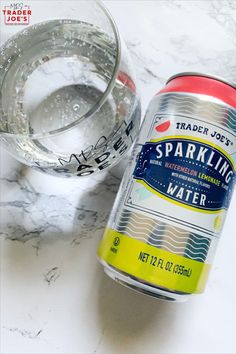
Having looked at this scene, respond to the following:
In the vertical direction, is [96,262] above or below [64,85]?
below

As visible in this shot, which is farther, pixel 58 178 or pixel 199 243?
pixel 58 178

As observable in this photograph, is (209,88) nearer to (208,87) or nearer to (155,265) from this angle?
(208,87)

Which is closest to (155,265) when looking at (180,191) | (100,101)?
(180,191)

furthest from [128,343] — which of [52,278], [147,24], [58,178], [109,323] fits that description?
[147,24]

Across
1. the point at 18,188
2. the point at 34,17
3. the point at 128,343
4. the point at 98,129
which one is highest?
the point at 34,17

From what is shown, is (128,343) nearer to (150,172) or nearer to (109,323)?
(109,323)

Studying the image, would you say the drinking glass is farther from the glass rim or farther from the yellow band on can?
the yellow band on can
